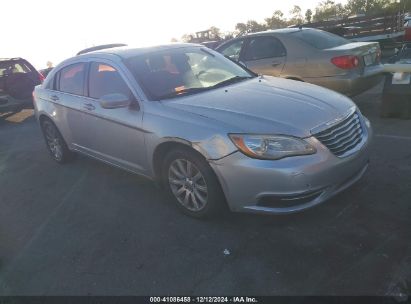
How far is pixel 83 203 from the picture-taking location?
4781 mm

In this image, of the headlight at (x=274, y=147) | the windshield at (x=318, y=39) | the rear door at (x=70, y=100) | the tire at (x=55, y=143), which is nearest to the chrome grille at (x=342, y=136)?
the headlight at (x=274, y=147)

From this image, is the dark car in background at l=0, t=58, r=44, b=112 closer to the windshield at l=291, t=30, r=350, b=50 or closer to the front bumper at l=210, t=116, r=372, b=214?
the windshield at l=291, t=30, r=350, b=50

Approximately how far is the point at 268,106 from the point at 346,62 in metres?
3.41

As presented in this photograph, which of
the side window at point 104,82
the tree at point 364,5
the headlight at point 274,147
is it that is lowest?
the tree at point 364,5

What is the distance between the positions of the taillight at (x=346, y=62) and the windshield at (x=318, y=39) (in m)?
0.44

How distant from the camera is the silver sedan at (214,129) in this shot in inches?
131

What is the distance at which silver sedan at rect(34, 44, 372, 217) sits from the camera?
10.9 ft

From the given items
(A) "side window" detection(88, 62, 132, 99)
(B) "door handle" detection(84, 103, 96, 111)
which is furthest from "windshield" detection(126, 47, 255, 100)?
(B) "door handle" detection(84, 103, 96, 111)

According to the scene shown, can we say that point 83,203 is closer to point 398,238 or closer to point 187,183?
point 187,183

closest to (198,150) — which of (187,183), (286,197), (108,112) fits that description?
(187,183)

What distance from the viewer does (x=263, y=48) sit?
24.6 ft

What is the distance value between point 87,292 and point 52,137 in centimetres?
351

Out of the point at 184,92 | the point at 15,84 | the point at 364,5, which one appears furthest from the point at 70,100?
the point at 364,5

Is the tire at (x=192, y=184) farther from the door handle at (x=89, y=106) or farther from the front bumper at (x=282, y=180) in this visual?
the door handle at (x=89, y=106)
